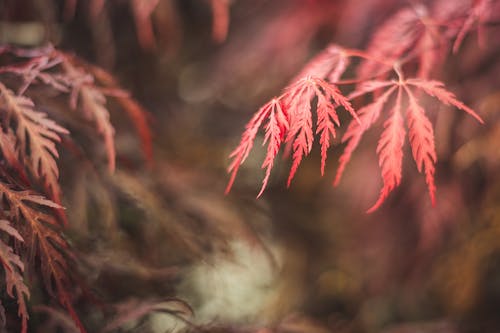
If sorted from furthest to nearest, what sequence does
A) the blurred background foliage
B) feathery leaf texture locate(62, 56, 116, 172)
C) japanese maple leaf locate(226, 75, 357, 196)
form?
the blurred background foliage < feathery leaf texture locate(62, 56, 116, 172) < japanese maple leaf locate(226, 75, 357, 196)

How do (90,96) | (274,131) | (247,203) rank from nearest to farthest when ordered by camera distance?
1. (274,131)
2. (90,96)
3. (247,203)

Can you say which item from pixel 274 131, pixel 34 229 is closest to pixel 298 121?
pixel 274 131

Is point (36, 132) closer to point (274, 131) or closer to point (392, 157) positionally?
point (274, 131)

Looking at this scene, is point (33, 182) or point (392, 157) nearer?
point (392, 157)

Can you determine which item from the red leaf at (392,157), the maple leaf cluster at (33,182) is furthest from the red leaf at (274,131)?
the maple leaf cluster at (33,182)

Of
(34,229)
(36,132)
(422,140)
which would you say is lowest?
(34,229)

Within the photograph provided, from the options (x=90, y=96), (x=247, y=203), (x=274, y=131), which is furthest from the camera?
(x=247, y=203)

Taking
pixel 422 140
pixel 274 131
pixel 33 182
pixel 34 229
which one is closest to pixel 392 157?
pixel 422 140

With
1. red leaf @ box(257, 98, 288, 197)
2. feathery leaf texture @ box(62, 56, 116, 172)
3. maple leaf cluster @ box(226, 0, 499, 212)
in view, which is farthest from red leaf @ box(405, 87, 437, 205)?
feathery leaf texture @ box(62, 56, 116, 172)

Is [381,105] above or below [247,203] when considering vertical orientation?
above

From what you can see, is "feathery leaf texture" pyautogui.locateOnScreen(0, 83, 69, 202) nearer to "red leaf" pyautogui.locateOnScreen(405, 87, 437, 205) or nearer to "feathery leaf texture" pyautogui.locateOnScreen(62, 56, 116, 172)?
"feathery leaf texture" pyautogui.locateOnScreen(62, 56, 116, 172)
